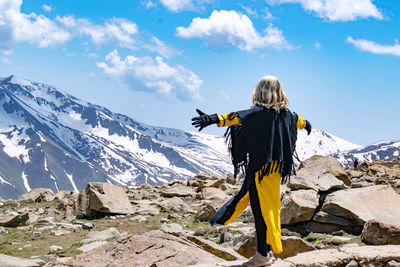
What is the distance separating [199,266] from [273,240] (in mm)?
1404

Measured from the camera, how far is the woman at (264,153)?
21.4 feet

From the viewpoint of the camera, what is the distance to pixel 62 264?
7.71 metres

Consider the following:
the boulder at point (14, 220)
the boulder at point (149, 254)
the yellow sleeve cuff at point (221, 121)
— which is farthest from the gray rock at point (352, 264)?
the boulder at point (14, 220)

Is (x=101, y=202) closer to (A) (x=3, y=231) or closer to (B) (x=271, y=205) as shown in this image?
(A) (x=3, y=231)

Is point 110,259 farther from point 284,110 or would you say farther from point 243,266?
point 284,110

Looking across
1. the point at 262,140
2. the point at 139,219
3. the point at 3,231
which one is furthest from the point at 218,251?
the point at 3,231

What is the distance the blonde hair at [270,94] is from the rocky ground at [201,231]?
8.92 feet

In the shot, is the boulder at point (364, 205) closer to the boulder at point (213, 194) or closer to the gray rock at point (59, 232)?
the boulder at point (213, 194)

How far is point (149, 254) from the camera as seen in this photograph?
7379 mm

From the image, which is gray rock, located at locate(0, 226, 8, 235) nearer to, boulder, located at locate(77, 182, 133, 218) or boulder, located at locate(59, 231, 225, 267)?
boulder, located at locate(77, 182, 133, 218)

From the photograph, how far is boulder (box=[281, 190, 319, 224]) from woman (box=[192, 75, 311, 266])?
4.92 metres

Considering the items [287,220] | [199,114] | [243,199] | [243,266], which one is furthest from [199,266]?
[287,220]

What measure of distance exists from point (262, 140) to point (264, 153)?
0.73 ft

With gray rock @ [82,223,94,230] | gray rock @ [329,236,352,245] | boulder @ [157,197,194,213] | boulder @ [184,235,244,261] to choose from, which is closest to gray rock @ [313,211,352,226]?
gray rock @ [329,236,352,245]
